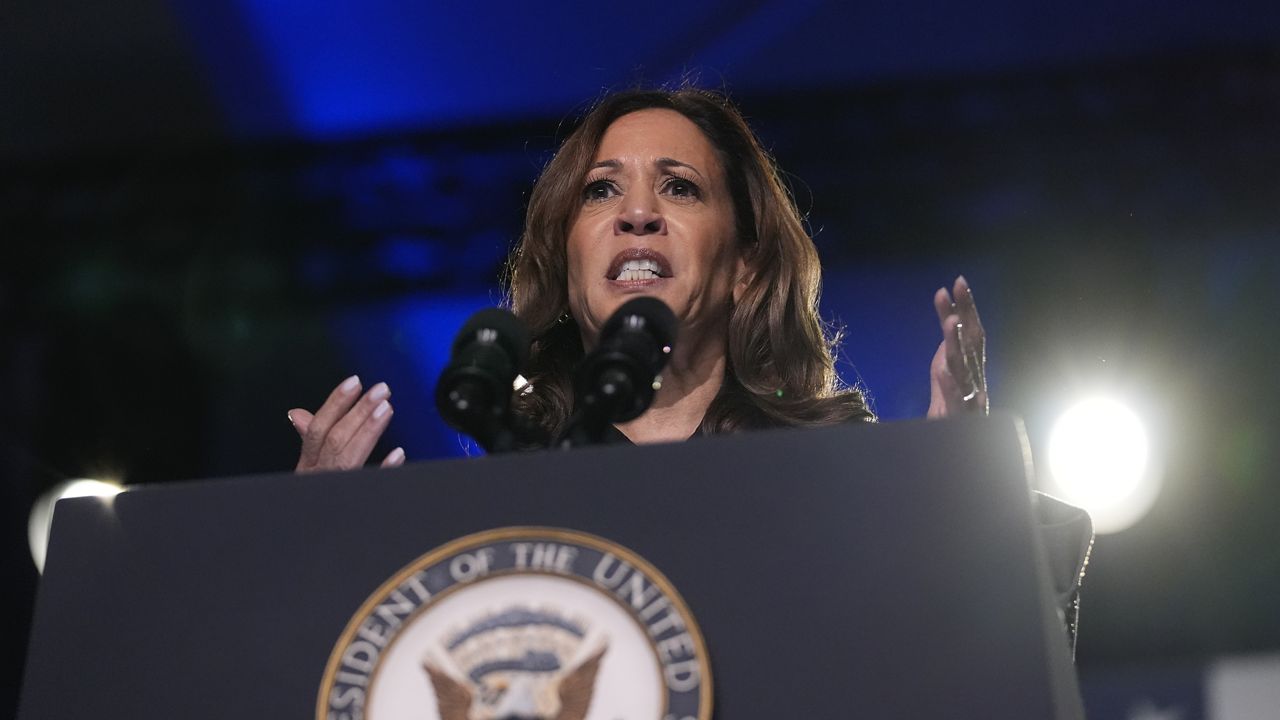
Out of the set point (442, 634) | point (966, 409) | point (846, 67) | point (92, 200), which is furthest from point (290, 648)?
point (92, 200)

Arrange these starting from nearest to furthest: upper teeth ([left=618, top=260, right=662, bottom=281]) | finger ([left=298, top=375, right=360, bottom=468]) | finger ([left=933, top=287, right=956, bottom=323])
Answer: finger ([left=933, top=287, right=956, bottom=323]) < finger ([left=298, top=375, right=360, bottom=468]) < upper teeth ([left=618, top=260, right=662, bottom=281])

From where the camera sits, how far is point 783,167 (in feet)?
12.7

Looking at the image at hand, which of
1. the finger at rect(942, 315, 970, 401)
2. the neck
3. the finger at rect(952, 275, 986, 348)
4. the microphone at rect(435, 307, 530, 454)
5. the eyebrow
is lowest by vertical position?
the microphone at rect(435, 307, 530, 454)

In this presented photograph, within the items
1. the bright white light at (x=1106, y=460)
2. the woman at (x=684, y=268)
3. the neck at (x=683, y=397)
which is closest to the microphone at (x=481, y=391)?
the woman at (x=684, y=268)

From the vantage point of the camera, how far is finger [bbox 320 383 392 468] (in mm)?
1552

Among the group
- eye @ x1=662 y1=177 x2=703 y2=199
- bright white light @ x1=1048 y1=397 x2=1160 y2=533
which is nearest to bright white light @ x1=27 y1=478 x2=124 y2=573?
eye @ x1=662 y1=177 x2=703 y2=199

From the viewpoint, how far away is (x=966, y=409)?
137 cm

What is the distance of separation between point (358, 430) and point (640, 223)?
0.68 m

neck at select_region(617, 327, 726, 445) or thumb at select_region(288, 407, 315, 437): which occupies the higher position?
neck at select_region(617, 327, 726, 445)

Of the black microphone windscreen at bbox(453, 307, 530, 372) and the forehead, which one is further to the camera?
the forehead

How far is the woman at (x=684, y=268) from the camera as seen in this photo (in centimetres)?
205

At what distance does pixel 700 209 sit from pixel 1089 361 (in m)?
2.17

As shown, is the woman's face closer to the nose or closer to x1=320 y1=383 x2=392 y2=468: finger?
the nose

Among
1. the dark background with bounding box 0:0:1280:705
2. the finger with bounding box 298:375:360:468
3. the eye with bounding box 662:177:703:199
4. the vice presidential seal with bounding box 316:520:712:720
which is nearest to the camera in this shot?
the vice presidential seal with bounding box 316:520:712:720
